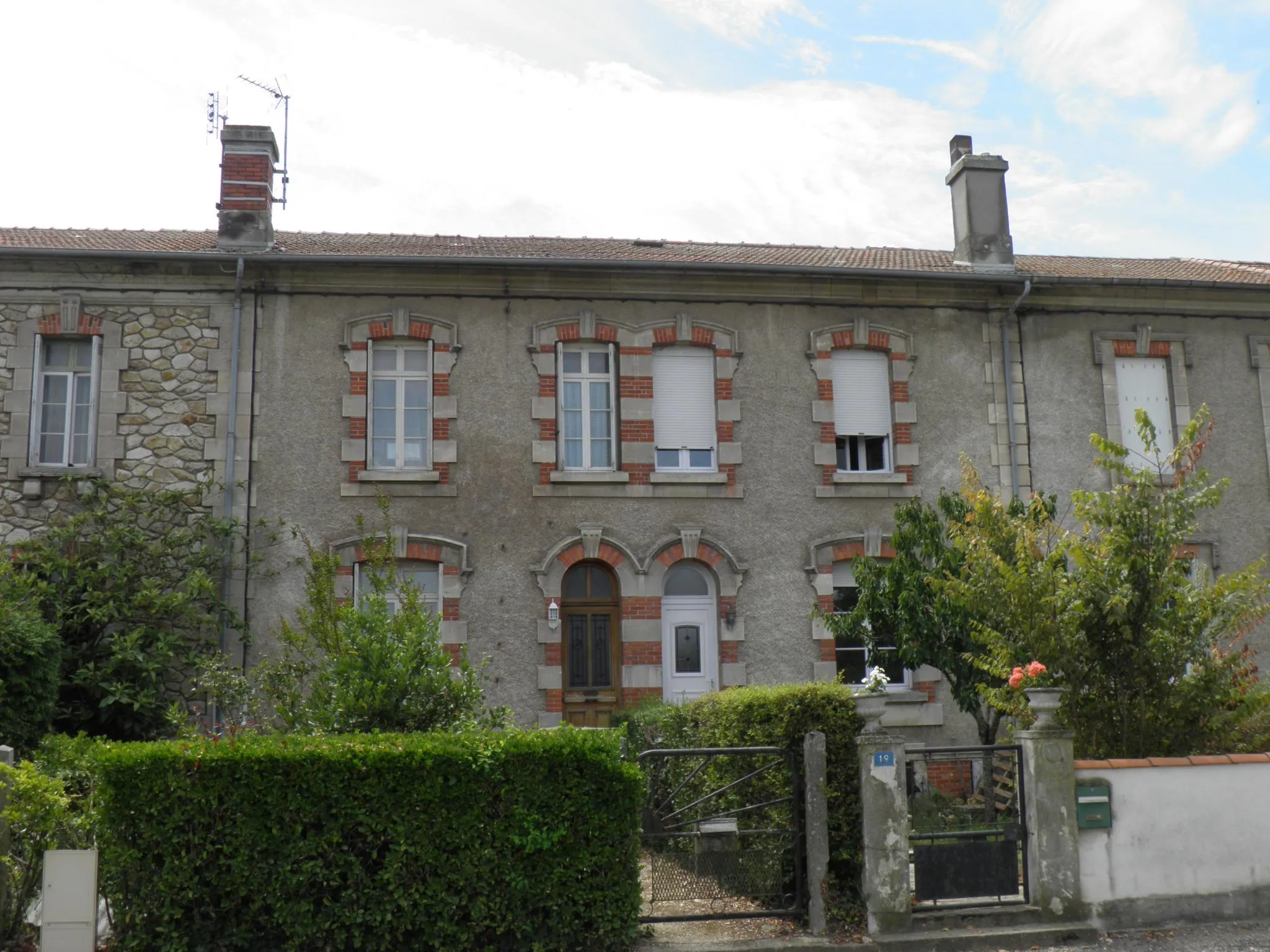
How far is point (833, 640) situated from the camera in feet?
48.2

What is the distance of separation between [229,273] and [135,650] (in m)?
4.53

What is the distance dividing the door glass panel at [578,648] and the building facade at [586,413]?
36mm

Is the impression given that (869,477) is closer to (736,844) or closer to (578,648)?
(578,648)

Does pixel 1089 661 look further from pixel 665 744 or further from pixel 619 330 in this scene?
pixel 619 330

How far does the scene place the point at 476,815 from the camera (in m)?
7.32

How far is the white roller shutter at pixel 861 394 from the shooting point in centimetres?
1535

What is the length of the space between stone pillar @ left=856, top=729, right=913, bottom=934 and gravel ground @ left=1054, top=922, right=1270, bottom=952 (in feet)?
3.54

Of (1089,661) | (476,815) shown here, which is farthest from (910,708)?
(476,815)

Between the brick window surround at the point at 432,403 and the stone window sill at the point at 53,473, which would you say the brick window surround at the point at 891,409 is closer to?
the brick window surround at the point at 432,403

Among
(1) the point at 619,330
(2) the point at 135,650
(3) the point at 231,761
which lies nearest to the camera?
(3) the point at 231,761

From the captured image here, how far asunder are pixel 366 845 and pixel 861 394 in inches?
387

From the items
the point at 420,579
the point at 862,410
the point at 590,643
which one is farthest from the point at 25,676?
the point at 862,410

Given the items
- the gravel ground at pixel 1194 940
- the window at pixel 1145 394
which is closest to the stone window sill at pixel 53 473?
the gravel ground at pixel 1194 940

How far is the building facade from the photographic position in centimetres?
1423
